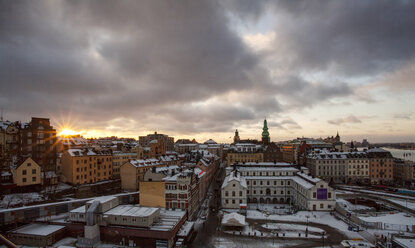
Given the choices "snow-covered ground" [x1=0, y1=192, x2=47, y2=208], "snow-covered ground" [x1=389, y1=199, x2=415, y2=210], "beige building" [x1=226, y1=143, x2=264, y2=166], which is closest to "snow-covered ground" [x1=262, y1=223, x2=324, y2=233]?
"snow-covered ground" [x1=389, y1=199, x2=415, y2=210]

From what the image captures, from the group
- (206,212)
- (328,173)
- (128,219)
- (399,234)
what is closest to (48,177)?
(128,219)

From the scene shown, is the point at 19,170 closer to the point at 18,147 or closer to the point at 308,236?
the point at 18,147

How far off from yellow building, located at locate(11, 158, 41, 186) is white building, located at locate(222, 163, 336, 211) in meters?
48.7

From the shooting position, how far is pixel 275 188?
71.7 meters

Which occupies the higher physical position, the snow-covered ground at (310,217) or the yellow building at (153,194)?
the yellow building at (153,194)

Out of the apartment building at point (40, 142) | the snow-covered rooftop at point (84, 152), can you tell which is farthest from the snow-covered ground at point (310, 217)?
the apartment building at point (40, 142)

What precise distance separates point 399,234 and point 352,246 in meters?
12.8

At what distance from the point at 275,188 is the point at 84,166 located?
58.5 m

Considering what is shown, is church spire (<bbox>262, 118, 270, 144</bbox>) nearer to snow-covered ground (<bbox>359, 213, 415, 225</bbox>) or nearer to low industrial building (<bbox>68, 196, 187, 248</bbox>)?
snow-covered ground (<bbox>359, 213, 415, 225</bbox>)

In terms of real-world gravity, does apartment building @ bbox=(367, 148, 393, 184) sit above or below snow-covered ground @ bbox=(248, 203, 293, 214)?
above

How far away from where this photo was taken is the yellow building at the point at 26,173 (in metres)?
58.3

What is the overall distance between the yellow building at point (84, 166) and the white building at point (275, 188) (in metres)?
41.9

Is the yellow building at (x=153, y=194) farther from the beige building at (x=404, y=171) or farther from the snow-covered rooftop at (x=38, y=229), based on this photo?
the beige building at (x=404, y=171)

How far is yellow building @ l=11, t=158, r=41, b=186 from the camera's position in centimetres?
5834
